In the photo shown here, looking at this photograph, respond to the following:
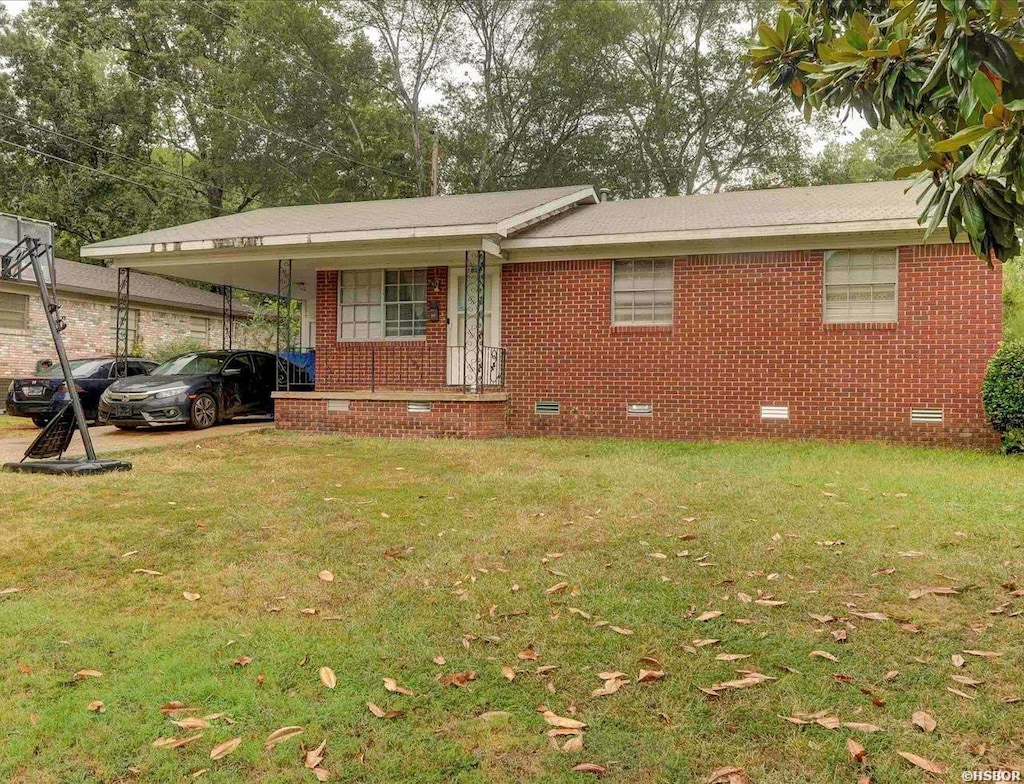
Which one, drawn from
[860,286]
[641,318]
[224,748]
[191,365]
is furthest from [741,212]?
[224,748]

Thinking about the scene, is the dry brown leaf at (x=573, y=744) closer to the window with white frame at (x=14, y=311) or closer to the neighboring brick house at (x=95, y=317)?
the neighboring brick house at (x=95, y=317)

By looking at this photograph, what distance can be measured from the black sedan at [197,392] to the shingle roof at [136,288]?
827 cm

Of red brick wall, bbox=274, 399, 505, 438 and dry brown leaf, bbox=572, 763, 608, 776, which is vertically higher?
red brick wall, bbox=274, 399, 505, 438

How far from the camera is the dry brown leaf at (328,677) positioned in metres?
3.05

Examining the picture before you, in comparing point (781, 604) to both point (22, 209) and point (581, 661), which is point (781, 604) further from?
point (22, 209)

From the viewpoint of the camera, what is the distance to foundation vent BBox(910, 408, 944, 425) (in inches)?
400

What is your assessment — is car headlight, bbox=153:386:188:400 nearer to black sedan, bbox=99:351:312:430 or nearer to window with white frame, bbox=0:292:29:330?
black sedan, bbox=99:351:312:430

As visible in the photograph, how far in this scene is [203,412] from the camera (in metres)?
12.3

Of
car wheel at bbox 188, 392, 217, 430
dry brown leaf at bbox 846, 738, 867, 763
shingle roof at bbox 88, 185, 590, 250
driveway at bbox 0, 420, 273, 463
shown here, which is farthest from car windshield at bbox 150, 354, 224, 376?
dry brown leaf at bbox 846, 738, 867, 763

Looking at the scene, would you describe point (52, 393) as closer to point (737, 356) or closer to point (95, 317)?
point (95, 317)

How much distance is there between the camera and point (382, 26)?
95.5ft

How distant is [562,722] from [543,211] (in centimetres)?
1104

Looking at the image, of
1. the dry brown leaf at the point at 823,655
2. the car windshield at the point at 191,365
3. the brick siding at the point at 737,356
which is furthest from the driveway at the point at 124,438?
the dry brown leaf at the point at 823,655

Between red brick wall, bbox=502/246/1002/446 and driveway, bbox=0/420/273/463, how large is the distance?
4680 mm
